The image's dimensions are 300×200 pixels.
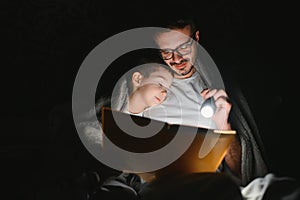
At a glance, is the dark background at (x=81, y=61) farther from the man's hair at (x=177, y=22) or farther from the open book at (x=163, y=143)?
the open book at (x=163, y=143)

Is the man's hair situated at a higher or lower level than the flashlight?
higher

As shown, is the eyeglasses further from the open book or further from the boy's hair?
the open book

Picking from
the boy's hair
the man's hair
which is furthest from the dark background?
the boy's hair

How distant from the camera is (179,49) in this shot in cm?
125

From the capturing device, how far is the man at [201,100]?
1207 mm

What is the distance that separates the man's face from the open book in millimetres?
180

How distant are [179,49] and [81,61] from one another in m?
0.29

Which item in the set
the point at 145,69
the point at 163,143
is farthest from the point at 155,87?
the point at 163,143

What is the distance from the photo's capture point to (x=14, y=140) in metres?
1.26

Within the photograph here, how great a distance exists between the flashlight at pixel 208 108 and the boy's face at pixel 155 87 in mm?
114

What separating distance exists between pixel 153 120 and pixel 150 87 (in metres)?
0.11

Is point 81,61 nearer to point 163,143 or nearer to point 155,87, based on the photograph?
point 155,87

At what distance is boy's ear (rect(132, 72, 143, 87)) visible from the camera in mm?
1244

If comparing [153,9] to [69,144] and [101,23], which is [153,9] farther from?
[69,144]
